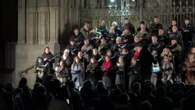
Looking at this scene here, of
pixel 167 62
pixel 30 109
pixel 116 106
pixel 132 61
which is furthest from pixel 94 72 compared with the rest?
pixel 116 106

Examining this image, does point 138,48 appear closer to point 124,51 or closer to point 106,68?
point 124,51

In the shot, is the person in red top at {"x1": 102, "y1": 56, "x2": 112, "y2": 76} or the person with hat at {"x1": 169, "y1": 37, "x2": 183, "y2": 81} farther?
the person in red top at {"x1": 102, "y1": 56, "x2": 112, "y2": 76}

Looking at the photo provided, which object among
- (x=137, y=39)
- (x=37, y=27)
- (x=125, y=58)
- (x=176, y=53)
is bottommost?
(x=125, y=58)

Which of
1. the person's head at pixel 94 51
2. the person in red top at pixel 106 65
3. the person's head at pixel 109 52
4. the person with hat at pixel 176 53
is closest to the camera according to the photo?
the person with hat at pixel 176 53

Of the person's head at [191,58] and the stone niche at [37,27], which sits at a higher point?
the stone niche at [37,27]

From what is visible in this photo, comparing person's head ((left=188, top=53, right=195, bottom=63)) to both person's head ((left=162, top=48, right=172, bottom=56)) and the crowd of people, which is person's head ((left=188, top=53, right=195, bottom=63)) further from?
person's head ((left=162, top=48, right=172, bottom=56))

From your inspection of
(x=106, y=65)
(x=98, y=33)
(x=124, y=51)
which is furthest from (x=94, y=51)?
(x=98, y=33)

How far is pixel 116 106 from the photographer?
10.8 metres

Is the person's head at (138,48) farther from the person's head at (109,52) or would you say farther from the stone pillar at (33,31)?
the stone pillar at (33,31)

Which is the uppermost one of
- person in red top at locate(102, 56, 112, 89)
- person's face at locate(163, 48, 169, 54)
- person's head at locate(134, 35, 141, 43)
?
person's head at locate(134, 35, 141, 43)

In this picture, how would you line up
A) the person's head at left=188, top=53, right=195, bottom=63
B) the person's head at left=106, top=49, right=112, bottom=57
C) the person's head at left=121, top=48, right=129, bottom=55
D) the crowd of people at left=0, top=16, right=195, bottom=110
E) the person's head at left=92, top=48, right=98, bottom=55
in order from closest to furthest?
the person's head at left=188, top=53, right=195, bottom=63 < the crowd of people at left=0, top=16, right=195, bottom=110 < the person's head at left=121, top=48, right=129, bottom=55 < the person's head at left=106, top=49, right=112, bottom=57 < the person's head at left=92, top=48, right=98, bottom=55

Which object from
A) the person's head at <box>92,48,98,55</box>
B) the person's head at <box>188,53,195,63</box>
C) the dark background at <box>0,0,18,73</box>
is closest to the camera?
the person's head at <box>188,53,195,63</box>

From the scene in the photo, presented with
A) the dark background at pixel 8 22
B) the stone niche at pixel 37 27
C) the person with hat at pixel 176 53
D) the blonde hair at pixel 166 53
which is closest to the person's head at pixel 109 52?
the blonde hair at pixel 166 53

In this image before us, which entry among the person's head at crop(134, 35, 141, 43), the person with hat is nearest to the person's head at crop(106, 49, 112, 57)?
the person's head at crop(134, 35, 141, 43)
